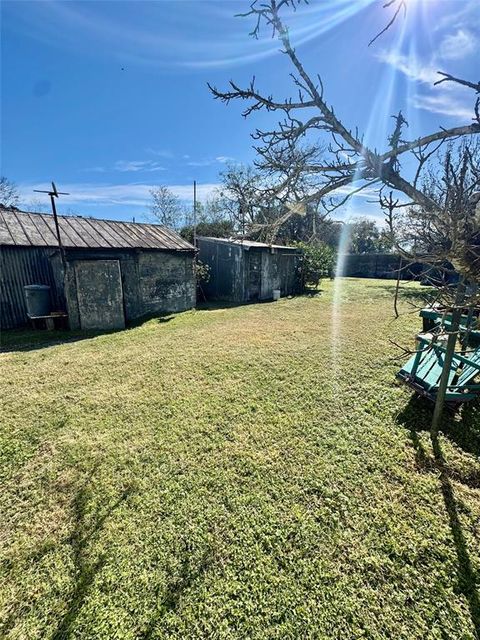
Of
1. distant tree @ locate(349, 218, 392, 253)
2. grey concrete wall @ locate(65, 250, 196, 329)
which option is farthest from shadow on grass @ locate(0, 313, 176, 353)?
distant tree @ locate(349, 218, 392, 253)

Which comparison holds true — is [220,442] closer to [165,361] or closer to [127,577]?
[127,577]

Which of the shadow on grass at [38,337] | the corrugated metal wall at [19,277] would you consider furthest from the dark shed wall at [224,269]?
the corrugated metal wall at [19,277]

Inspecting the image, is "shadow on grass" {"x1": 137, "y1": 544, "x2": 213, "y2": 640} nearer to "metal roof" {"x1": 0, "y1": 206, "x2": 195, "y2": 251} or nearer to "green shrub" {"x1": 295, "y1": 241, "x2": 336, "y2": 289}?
"metal roof" {"x1": 0, "y1": 206, "x2": 195, "y2": 251}

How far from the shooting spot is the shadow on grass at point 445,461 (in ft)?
6.41

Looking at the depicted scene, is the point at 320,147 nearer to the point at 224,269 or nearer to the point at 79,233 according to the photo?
the point at 79,233

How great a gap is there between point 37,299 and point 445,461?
9413 mm

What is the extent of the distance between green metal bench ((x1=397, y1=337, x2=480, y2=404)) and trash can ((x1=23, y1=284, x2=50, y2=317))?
8.81m

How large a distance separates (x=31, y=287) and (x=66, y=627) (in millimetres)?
7955

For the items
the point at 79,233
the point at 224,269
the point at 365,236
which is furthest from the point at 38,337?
Result: the point at 365,236

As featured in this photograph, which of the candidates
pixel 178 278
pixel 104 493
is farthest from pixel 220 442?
pixel 178 278

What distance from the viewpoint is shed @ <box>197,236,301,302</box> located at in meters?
12.4

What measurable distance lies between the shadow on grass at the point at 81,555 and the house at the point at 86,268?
6.14 meters

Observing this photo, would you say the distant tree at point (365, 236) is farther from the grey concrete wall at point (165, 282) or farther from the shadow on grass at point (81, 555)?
the grey concrete wall at point (165, 282)

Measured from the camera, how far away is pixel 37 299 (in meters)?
7.82
